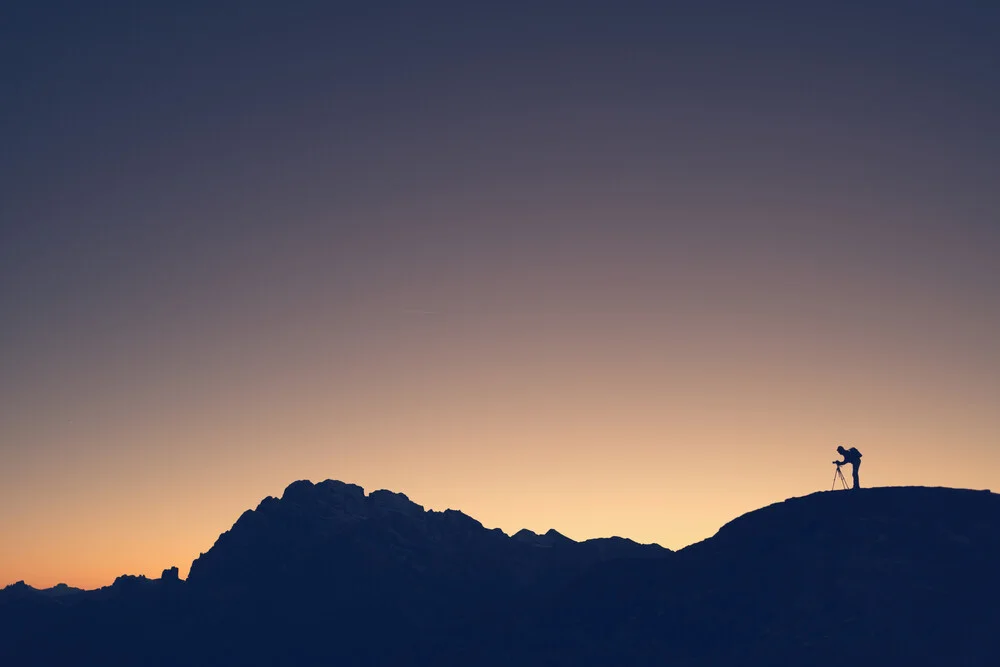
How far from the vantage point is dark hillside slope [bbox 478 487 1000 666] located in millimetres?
149500

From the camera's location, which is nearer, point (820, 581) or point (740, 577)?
point (820, 581)

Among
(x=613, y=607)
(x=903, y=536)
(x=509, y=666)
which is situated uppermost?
(x=903, y=536)

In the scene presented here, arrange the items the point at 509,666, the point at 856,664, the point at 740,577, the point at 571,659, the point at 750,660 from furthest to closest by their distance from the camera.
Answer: the point at 509,666
the point at 571,659
the point at 740,577
the point at 750,660
the point at 856,664

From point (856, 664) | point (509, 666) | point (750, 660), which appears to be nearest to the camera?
point (856, 664)

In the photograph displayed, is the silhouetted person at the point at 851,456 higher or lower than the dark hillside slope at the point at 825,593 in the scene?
higher

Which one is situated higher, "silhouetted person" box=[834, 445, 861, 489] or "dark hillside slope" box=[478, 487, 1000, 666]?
"silhouetted person" box=[834, 445, 861, 489]

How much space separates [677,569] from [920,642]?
50.7 m

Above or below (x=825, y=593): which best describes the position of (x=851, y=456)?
above

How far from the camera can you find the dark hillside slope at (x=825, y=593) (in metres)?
150

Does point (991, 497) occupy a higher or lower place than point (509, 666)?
higher

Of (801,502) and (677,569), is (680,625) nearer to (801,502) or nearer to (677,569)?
(677,569)

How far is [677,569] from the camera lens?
620ft

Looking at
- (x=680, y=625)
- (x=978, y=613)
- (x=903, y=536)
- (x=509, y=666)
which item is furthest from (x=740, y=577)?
(x=509, y=666)

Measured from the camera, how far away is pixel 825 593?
159375 mm
